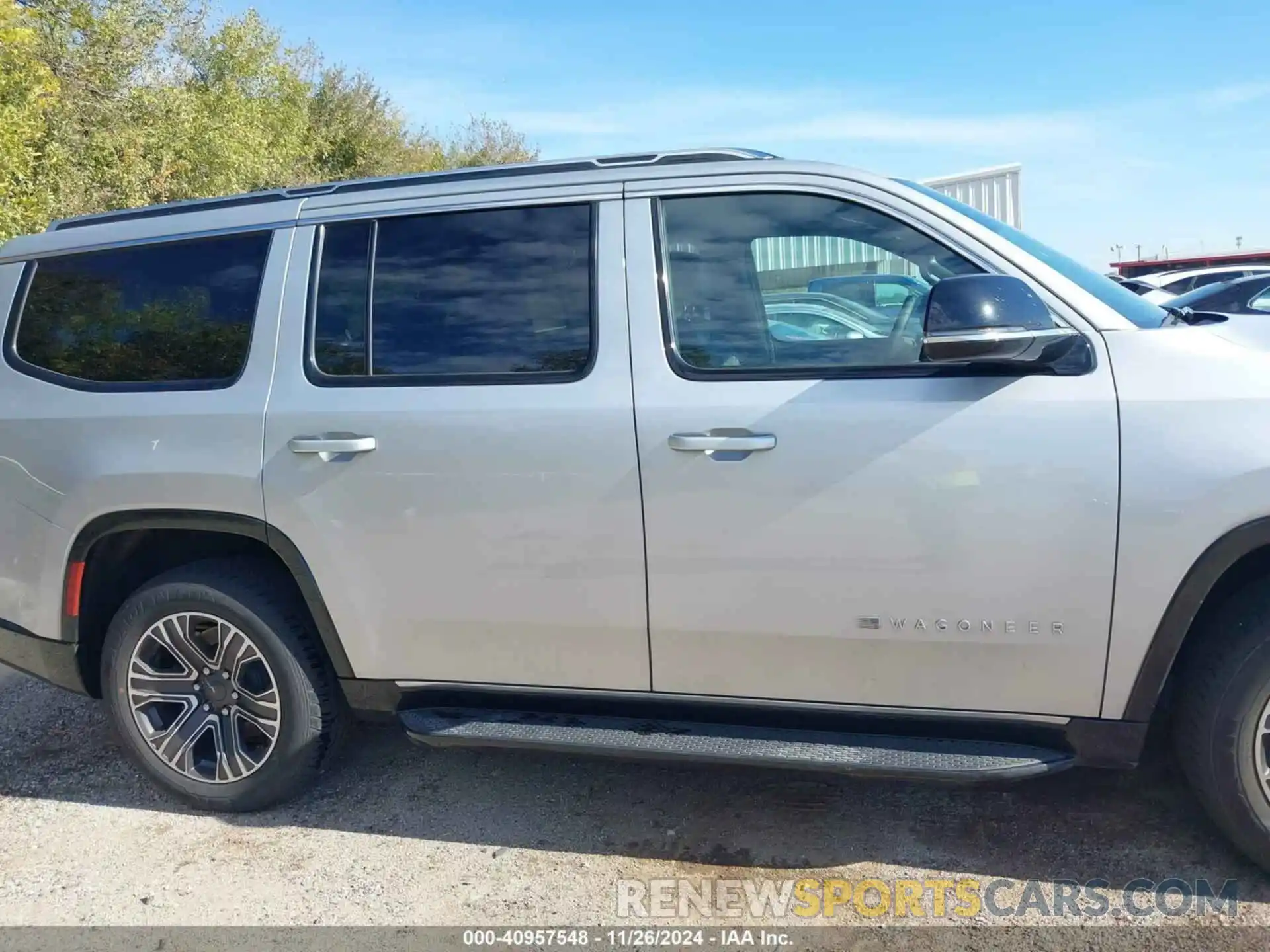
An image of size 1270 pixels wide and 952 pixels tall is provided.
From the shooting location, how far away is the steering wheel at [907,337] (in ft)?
9.00

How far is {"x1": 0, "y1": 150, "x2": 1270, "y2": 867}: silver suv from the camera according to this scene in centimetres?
259

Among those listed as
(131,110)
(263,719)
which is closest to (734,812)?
(263,719)

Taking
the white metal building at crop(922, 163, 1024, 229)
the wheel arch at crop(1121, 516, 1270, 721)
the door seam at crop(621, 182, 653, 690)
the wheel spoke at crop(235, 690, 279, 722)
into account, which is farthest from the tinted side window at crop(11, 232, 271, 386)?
the white metal building at crop(922, 163, 1024, 229)

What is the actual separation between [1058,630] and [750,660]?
2.73 feet

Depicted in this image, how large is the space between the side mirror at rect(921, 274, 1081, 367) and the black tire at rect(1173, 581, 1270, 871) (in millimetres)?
874

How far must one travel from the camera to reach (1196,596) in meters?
2.54

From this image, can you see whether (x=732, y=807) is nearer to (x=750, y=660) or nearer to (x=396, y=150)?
(x=750, y=660)

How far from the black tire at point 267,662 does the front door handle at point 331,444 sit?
0.54m

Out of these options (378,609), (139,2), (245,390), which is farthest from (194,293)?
(139,2)

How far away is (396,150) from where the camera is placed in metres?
25.2

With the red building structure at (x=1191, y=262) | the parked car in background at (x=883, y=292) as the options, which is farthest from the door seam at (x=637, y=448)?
the red building structure at (x=1191, y=262)

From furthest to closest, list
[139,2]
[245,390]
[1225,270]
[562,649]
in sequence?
1. [1225,270]
2. [139,2]
3. [245,390]
4. [562,649]

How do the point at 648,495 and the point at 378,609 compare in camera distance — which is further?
the point at 378,609

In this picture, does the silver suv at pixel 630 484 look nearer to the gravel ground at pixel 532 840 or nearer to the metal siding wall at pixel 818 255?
the metal siding wall at pixel 818 255
